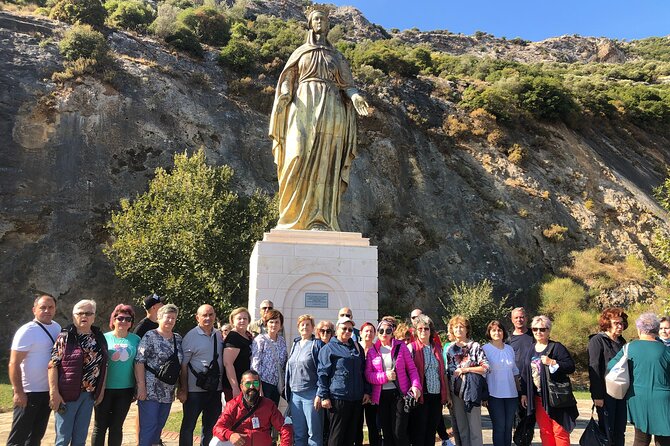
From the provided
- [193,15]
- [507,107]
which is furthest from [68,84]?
[507,107]

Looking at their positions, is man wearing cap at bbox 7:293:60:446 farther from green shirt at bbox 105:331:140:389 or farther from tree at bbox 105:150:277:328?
tree at bbox 105:150:277:328

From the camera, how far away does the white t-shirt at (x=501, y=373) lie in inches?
203

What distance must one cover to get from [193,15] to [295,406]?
3577 cm

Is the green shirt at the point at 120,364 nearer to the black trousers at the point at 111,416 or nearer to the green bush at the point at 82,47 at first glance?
the black trousers at the point at 111,416

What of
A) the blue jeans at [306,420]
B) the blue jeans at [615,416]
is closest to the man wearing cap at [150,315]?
the blue jeans at [306,420]

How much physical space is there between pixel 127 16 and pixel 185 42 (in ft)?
18.5

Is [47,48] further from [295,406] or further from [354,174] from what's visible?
[295,406]

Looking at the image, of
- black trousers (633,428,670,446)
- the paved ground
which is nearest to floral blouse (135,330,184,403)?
the paved ground

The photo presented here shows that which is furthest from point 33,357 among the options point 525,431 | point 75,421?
point 525,431

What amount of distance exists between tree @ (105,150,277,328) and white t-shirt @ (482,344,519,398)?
1216cm

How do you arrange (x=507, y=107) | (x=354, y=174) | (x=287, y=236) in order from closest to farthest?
1. (x=287, y=236)
2. (x=354, y=174)
3. (x=507, y=107)

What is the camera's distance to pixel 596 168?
105ft

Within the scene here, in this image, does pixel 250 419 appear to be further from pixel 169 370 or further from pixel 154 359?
pixel 154 359

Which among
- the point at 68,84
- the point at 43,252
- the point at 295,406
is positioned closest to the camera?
the point at 295,406
